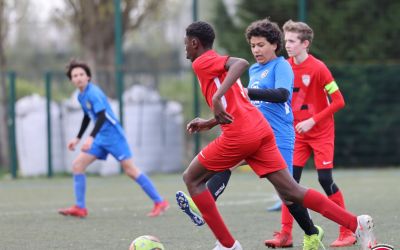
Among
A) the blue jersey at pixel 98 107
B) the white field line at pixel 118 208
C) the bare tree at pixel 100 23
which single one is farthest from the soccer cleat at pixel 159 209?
the bare tree at pixel 100 23

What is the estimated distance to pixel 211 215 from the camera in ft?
21.0

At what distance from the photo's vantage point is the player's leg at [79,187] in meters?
9.87

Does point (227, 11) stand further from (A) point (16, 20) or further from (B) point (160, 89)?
(A) point (16, 20)

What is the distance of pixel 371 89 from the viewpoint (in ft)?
57.1

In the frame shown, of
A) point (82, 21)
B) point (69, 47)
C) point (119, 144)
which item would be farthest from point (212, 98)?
point (69, 47)

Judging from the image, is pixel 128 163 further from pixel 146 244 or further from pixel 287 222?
pixel 146 244

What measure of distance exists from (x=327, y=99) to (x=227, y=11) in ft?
36.6

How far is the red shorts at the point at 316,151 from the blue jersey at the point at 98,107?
2809 millimetres

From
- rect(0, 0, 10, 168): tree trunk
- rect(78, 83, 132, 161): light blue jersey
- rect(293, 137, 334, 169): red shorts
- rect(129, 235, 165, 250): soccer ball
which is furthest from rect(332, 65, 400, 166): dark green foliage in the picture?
rect(129, 235, 165, 250): soccer ball

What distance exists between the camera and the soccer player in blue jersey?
9.96m

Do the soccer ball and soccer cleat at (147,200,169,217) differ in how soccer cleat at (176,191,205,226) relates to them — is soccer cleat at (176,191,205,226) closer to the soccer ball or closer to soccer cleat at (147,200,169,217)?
the soccer ball

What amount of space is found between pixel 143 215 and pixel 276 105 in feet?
11.3

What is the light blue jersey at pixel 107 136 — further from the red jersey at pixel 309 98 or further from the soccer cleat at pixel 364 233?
the soccer cleat at pixel 364 233

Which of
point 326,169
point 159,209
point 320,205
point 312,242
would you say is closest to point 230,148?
point 320,205
